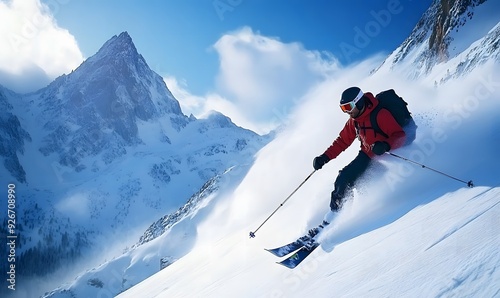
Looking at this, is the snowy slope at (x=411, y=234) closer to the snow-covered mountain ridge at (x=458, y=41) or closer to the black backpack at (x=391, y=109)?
the black backpack at (x=391, y=109)

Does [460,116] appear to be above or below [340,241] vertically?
above

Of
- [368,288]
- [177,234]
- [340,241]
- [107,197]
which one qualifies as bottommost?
[368,288]

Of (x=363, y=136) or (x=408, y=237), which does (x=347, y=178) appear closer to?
(x=363, y=136)

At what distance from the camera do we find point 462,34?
19031mm

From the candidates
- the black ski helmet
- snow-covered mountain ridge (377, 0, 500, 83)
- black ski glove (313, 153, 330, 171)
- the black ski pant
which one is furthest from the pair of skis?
snow-covered mountain ridge (377, 0, 500, 83)

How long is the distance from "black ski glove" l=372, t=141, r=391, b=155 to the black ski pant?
648 mm

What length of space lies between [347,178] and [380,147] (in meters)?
0.87

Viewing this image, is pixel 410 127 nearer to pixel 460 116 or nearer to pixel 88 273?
pixel 460 116

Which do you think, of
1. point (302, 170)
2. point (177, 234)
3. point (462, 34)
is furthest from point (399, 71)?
point (177, 234)

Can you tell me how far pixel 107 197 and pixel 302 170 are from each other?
19708cm

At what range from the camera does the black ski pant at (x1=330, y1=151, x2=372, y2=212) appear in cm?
587

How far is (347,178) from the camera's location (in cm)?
594

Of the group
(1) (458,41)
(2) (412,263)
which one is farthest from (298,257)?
(1) (458,41)

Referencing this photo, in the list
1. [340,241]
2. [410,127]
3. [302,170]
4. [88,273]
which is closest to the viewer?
[340,241]
